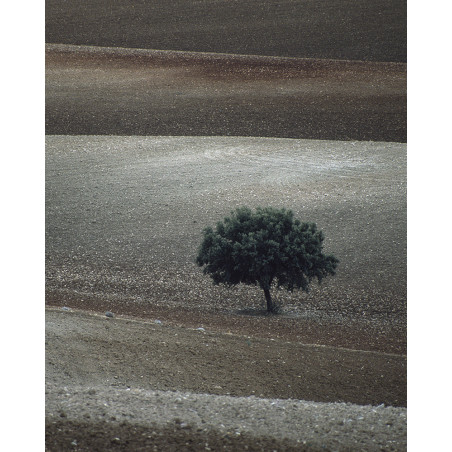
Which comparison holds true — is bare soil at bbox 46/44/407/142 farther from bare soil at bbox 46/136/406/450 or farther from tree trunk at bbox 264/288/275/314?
tree trunk at bbox 264/288/275/314

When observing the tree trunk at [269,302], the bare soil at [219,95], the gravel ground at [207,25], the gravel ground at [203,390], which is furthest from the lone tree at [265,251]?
the gravel ground at [207,25]

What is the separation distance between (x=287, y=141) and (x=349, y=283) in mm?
8029

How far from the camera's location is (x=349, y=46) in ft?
74.8

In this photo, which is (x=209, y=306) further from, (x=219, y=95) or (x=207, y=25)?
(x=207, y=25)

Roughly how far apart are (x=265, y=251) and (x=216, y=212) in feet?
13.9

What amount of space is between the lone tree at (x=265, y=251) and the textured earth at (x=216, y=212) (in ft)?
2.31

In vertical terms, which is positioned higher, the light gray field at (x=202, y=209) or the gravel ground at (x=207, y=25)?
the gravel ground at (x=207, y=25)

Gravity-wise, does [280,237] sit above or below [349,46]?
below

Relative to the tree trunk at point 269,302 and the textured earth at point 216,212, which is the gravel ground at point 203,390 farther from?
the tree trunk at point 269,302

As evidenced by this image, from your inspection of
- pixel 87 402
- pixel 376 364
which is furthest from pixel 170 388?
pixel 376 364

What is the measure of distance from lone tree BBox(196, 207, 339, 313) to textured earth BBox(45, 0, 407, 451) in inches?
27.7

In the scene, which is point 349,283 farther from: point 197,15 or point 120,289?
point 197,15

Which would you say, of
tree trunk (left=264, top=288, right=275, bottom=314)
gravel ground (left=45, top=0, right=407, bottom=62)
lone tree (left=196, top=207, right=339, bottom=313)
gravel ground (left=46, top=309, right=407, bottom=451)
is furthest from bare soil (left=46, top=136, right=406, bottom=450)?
gravel ground (left=45, top=0, right=407, bottom=62)

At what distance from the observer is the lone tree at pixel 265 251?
10703 millimetres
